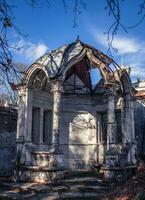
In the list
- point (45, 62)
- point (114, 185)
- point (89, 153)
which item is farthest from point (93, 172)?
point (45, 62)

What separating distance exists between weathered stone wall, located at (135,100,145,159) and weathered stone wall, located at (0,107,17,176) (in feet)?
22.5

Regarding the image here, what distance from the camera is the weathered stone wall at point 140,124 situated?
1958cm

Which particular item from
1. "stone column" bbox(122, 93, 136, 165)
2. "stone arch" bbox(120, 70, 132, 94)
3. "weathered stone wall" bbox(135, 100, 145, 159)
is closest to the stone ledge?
"stone column" bbox(122, 93, 136, 165)

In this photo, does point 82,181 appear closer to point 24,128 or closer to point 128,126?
point 24,128

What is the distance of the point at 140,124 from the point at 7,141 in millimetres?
7583

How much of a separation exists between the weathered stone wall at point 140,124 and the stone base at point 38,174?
6.36 m

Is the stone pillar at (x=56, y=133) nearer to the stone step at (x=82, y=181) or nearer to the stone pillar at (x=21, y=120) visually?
the stone step at (x=82, y=181)

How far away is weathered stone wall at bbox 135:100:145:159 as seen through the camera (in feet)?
64.2

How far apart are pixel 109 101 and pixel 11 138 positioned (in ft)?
17.8

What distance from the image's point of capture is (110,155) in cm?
1517

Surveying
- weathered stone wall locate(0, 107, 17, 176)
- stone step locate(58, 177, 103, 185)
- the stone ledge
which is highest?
weathered stone wall locate(0, 107, 17, 176)

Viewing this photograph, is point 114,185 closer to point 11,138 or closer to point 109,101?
point 109,101

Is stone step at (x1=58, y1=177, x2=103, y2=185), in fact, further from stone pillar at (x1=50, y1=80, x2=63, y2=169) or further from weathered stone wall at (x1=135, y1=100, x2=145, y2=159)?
weathered stone wall at (x1=135, y1=100, x2=145, y2=159)

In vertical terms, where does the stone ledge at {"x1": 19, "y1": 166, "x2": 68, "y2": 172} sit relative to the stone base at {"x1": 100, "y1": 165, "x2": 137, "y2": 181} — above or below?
above
